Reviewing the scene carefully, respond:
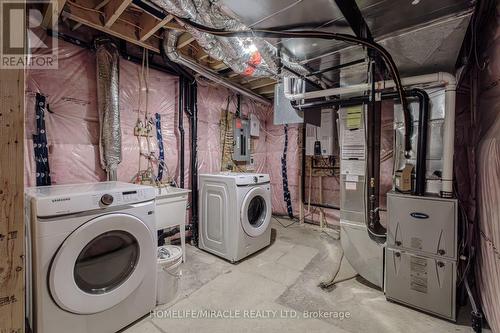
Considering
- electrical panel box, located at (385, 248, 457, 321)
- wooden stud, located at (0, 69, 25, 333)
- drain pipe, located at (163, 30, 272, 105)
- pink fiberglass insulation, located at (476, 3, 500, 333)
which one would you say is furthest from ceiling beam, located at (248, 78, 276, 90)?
wooden stud, located at (0, 69, 25, 333)

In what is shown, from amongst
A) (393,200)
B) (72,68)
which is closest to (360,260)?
(393,200)

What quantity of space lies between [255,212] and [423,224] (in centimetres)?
168

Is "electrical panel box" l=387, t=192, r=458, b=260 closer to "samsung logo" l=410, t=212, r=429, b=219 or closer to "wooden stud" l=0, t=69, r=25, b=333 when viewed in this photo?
"samsung logo" l=410, t=212, r=429, b=219

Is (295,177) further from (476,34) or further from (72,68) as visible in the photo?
(72,68)

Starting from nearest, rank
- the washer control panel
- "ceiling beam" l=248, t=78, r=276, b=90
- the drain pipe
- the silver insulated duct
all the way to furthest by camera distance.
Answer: the washer control panel → the silver insulated duct → the drain pipe → "ceiling beam" l=248, t=78, r=276, b=90

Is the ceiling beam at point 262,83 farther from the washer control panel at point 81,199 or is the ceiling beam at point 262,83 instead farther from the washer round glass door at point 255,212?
the washer control panel at point 81,199

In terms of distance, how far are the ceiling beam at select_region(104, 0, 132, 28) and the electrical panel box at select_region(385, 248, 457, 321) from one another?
278 centimetres

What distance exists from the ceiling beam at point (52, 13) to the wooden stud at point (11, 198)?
1173 millimetres

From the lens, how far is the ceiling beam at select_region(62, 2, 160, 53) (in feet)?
5.73

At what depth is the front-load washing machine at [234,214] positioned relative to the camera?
2459 mm

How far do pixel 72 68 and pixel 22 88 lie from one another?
1553 millimetres

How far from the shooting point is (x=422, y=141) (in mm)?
1916

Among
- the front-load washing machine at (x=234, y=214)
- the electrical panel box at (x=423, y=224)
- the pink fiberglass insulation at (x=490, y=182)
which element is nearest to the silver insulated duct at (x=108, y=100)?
the front-load washing machine at (x=234, y=214)

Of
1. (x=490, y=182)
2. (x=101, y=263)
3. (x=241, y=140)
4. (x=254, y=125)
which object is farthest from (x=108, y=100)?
(x=490, y=182)
